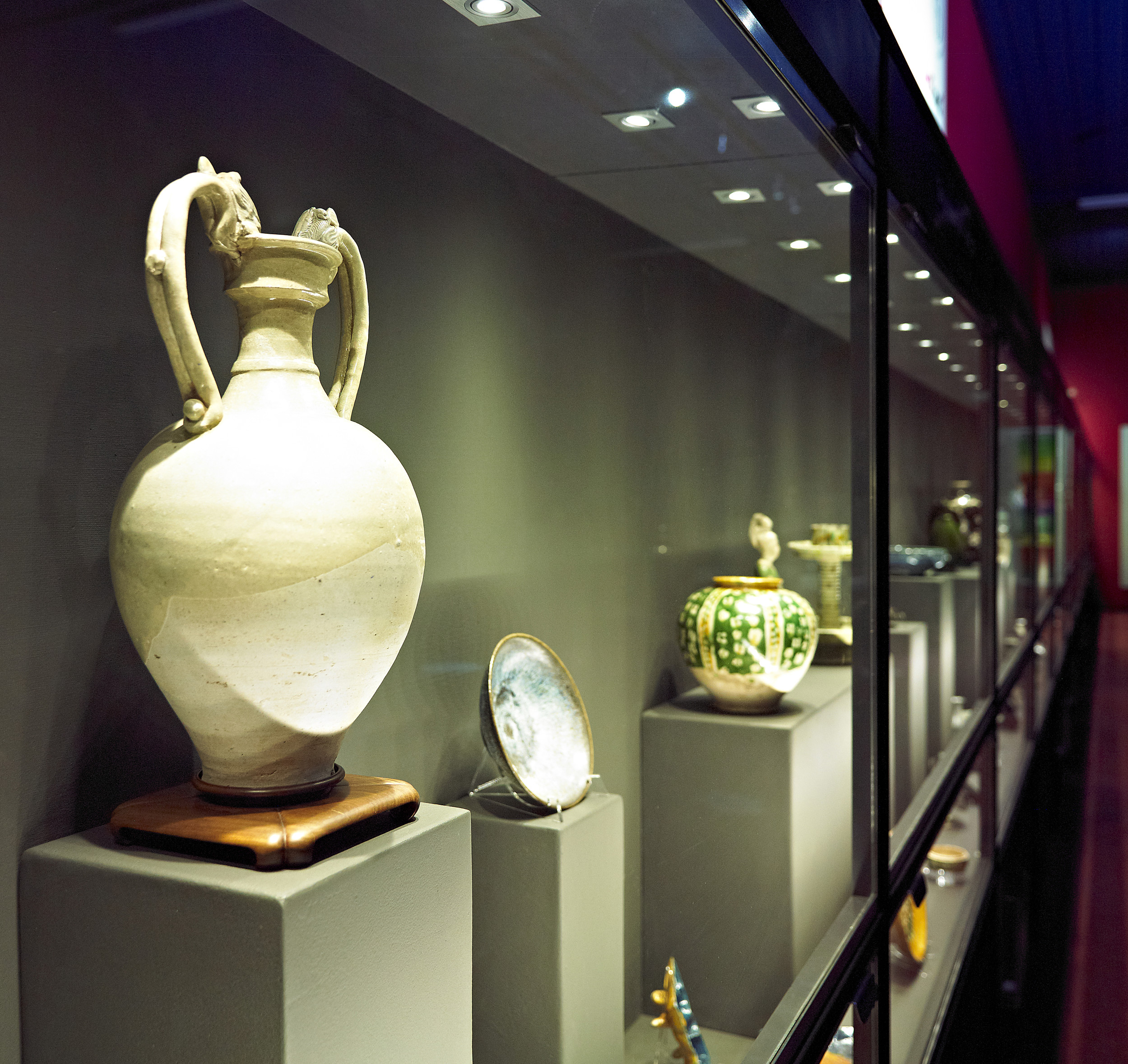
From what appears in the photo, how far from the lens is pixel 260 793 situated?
733mm

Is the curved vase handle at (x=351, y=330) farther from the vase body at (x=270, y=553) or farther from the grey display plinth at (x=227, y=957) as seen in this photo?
the grey display plinth at (x=227, y=957)

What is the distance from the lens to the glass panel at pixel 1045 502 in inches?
179

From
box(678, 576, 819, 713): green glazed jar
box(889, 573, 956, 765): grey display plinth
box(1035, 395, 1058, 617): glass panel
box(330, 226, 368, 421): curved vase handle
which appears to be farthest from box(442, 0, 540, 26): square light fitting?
box(1035, 395, 1058, 617): glass panel

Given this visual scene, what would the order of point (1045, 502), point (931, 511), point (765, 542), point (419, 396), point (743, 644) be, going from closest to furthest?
1. point (419, 396)
2. point (743, 644)
3. point (765, 542)
4. point (931, 511)
5. point (1045, 502)

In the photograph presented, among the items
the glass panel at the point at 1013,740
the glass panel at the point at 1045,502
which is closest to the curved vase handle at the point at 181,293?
the glass panel at the point at 1013,740

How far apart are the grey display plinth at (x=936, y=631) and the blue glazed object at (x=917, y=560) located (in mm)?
24

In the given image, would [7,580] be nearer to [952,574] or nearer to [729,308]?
[729,308]

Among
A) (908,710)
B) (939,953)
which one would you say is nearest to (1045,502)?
(908,710)

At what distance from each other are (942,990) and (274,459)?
180 centimetres

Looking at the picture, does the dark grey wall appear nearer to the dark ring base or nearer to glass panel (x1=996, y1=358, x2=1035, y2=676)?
the dark ring base

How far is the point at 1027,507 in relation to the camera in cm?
419

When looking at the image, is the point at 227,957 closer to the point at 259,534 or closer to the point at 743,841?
the point at 259,534

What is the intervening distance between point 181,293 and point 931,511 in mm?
2587

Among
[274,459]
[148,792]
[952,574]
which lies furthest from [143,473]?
[952,574]
